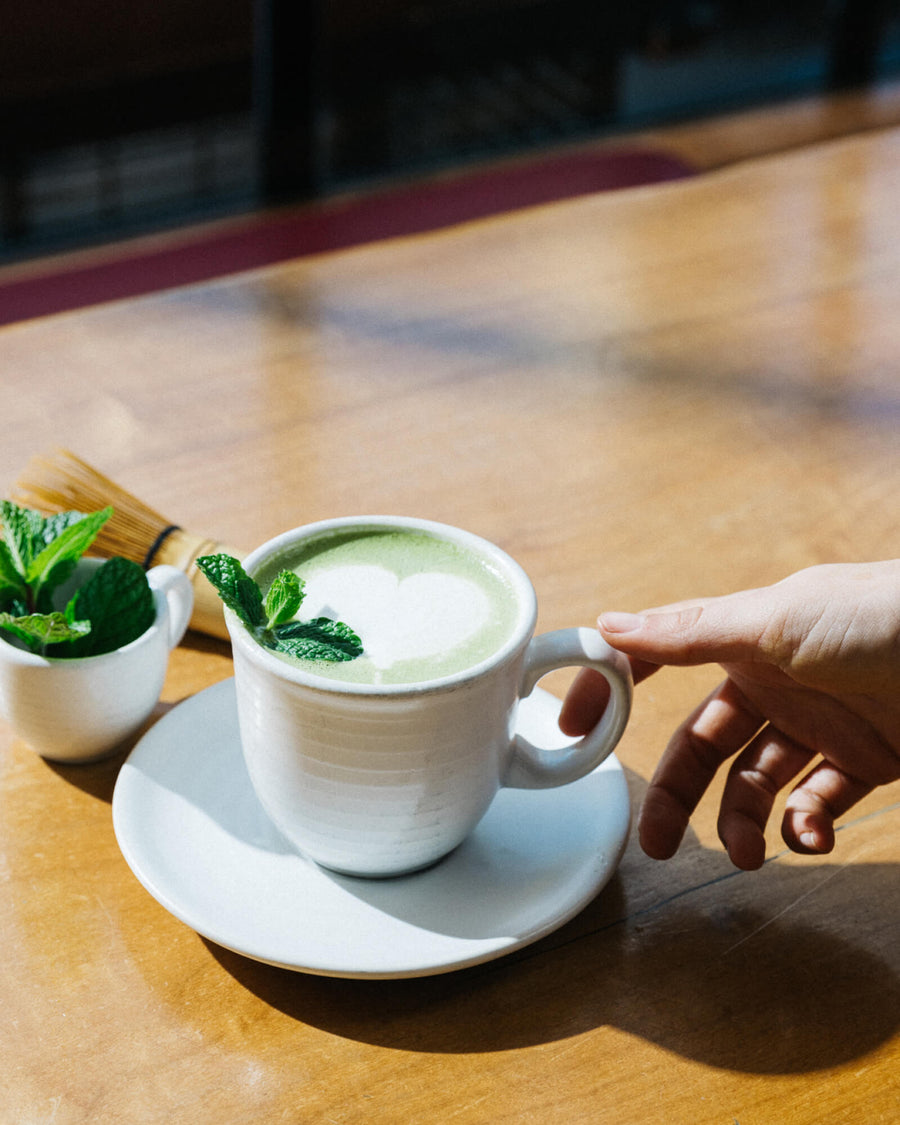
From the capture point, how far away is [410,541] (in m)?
0.68

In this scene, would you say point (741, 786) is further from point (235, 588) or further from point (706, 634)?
point (235, 588)

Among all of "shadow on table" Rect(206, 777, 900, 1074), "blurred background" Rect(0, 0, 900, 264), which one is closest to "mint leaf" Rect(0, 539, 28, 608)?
"shadow on table" Rect(206, 777, 900, 1074)

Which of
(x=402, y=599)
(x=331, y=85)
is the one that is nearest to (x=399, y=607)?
(x=402, y=599)

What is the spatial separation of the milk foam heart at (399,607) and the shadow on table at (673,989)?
0.52 ft

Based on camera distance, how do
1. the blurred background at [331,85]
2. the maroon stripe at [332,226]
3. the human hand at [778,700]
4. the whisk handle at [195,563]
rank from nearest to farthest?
the human hand at [778,700] → the whisk handle at [195,563] → the maroon stripe at [332,226] → the blurred background at [331,85]

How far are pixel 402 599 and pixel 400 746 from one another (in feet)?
0.30

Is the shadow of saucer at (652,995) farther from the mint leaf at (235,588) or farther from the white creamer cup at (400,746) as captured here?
the mint leaf at (235,588)

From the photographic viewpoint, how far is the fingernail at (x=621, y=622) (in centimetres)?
67

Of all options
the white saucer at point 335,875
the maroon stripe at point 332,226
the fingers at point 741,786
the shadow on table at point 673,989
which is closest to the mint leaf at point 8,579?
the white saucer at point 335,875

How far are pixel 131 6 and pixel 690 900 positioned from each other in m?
2.21

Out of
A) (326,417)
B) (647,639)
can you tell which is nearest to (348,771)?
(647,639)

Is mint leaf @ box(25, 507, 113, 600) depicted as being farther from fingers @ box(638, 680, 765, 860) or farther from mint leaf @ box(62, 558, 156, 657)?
fingers @ box(638, 680, 765, 860)

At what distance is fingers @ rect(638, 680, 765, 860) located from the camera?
677 millimetres

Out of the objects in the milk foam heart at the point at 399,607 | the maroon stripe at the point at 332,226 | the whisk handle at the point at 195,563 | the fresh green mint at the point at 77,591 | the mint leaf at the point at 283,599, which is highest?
the mint leaf at the point at 283,599
